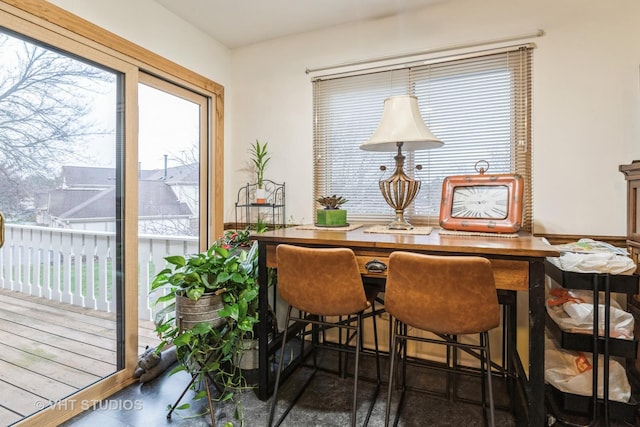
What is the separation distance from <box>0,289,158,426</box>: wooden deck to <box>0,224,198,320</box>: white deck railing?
5 centimetres

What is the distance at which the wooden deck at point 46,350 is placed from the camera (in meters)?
1.52

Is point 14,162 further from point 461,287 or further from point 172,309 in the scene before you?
point 461,287

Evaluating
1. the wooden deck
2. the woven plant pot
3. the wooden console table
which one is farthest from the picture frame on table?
the wooden deck

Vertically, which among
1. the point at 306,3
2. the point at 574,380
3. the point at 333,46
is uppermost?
the point at 306,3

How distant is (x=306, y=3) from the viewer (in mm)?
2211

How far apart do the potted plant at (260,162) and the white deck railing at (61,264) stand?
3.50ft

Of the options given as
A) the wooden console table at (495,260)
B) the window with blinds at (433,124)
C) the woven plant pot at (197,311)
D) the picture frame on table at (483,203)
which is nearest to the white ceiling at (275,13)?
the window with blinds at (433,124)

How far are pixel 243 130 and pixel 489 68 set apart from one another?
192 cm

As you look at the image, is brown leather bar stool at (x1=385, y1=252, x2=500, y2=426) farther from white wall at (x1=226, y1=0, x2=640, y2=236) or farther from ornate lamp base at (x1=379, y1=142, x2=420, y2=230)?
white wall at (x1=226, y1=0, x2=640, y2=236)

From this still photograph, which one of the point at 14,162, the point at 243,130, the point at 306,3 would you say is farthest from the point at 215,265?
the point at 306,3

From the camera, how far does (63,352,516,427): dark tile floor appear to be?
65.1 inches

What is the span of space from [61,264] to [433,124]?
2.44 metres

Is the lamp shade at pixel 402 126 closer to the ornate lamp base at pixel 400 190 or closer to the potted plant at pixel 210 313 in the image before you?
the ornate lamp base at pixel 400 190

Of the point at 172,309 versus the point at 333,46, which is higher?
the point at 333,46
